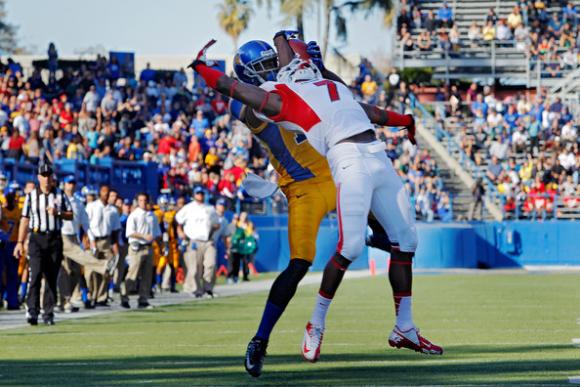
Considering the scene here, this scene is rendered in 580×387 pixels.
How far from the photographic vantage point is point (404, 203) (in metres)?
8.82

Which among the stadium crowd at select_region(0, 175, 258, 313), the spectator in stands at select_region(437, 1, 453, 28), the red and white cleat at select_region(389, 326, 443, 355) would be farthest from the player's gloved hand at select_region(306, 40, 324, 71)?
the spectator in stands at select_region(437, 1, 453, 28)

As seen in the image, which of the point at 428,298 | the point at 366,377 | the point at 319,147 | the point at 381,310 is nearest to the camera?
the point at 366,377

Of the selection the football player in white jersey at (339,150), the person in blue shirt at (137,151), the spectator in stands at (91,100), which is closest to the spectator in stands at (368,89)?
the spectator in stands at (91,100)

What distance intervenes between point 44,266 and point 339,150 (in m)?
7.32

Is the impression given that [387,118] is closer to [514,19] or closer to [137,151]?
[137,151]

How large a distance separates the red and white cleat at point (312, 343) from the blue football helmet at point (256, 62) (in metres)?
1.75

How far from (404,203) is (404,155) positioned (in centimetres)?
2990

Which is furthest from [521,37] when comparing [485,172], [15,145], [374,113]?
[374,113]

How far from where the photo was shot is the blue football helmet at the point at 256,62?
9.26 m

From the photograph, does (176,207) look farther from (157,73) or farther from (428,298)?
(157,73)

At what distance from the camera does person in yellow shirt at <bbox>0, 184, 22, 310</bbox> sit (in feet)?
61.2

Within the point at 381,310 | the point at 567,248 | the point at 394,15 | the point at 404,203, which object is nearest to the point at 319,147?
the point at 404,203

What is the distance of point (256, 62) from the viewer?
927 cm

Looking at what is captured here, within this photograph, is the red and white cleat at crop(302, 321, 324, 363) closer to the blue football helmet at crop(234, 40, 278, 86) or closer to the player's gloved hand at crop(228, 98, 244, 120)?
the player's gloved hand at crop(228, 98, 244, 120)
